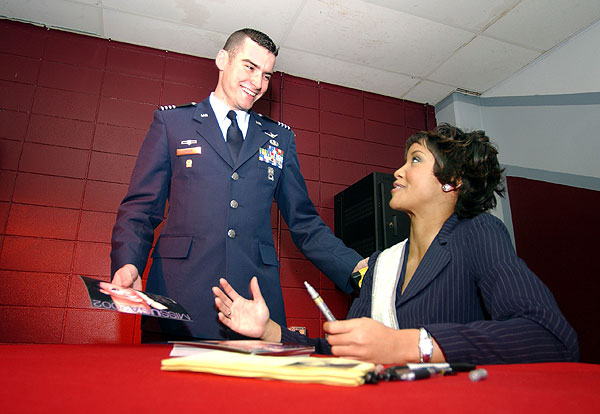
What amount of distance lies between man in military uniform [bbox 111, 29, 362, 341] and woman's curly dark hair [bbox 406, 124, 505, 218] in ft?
1.70

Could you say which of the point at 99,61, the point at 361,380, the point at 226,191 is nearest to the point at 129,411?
the point at 361,380

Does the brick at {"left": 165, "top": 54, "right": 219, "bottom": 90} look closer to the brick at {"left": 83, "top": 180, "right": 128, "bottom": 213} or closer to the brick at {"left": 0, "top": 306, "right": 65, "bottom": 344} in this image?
the brick at {"left": 83, "top": 180, "right": 128, "bottom": 213}

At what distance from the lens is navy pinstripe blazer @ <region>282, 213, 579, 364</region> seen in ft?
3.02

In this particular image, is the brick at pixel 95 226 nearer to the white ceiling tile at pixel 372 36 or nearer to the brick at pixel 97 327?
the brick at pixel 97 327

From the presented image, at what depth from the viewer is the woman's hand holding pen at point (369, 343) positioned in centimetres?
83

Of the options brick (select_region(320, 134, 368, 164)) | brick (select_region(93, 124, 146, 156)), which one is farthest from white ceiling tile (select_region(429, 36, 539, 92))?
brick (select_region(93, 124, 146, 156))

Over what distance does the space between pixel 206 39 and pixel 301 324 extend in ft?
8.40

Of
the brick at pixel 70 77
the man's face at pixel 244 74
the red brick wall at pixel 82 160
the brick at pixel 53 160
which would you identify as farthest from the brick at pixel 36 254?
the man's face at pixel 244 74

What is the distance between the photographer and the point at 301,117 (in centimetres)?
415

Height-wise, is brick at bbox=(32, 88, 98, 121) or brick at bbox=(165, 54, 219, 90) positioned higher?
brick at bbox=(165, 54, 219, 90)

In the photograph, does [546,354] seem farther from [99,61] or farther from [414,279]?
[99,61]

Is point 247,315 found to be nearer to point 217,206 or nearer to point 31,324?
point 217,206

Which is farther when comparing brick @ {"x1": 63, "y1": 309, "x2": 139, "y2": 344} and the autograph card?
brick @ {"x1": 63, "y1": 309, "x2": 139, "y2": 344}

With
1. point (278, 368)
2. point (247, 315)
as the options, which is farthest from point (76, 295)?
point (278, 368)
